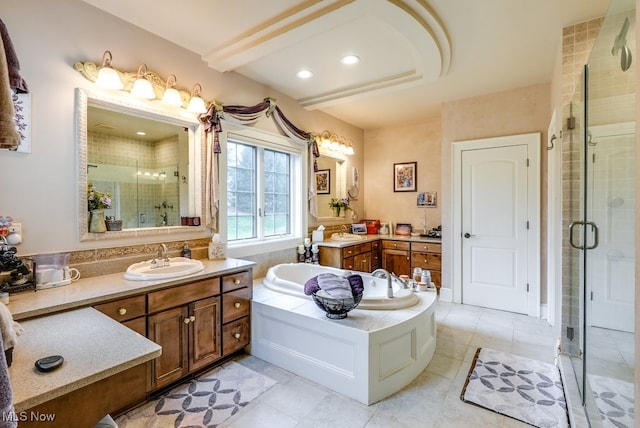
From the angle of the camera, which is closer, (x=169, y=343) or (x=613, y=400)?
(x=613, y=400)

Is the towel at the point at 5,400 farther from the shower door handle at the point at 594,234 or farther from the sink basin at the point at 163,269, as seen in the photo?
the shower door handle at the point at 594,234

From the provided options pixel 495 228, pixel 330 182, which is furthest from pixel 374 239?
pixel 495 228

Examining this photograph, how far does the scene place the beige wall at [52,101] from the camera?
178 cm

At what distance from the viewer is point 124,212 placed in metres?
2.27

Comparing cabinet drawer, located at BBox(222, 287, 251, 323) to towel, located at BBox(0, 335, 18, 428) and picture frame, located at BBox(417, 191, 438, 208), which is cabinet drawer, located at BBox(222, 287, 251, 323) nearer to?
towel, located at BBox(0, 335, 18, 428)

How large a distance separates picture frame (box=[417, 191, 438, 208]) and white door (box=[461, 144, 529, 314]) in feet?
2.80

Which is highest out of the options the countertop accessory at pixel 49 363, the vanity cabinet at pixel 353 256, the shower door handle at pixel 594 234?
the shower door handle at pixel 594 234

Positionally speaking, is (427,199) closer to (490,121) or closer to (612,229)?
(490,121)

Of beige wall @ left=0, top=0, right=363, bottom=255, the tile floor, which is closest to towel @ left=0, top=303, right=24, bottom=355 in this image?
beige wall @ left=0, top=0, right=363, bottom=255

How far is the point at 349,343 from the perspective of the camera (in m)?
1.99

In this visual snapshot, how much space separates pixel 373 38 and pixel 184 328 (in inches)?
105

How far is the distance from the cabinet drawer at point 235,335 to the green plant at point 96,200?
1251mm

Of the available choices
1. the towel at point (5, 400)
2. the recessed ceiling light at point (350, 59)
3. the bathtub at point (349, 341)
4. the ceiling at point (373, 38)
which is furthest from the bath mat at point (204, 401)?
the recessed ceiling light at point (350, 59)

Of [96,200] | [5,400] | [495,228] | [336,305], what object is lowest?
[336,305]
